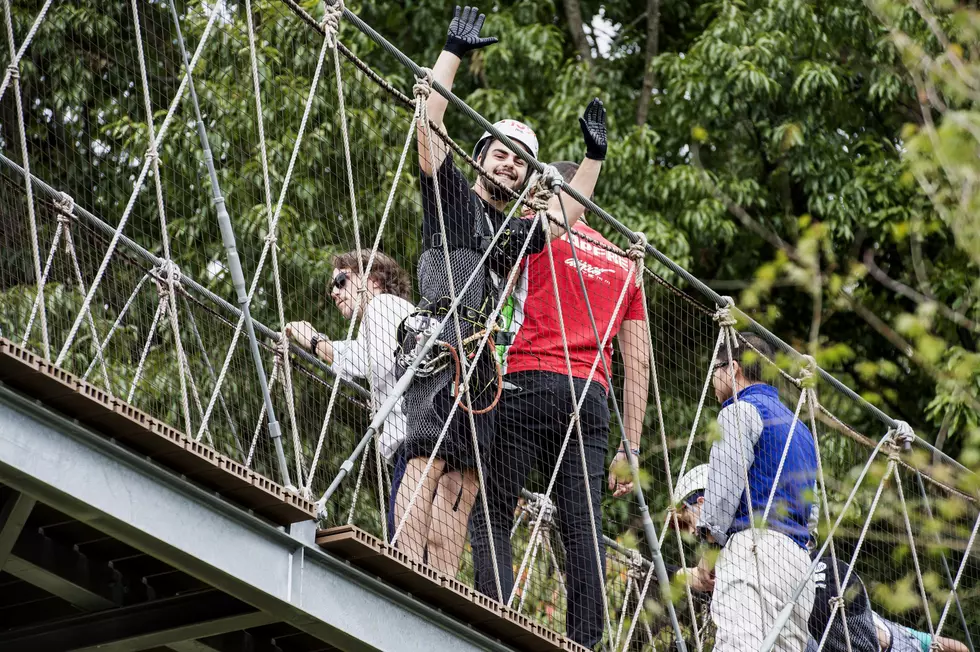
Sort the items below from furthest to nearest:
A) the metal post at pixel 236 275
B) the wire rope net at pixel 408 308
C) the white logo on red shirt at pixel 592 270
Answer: the white logo on red shirt at pixel 592 270
the wire rope net at pixel 408 308
the metal post at pixel 236 275

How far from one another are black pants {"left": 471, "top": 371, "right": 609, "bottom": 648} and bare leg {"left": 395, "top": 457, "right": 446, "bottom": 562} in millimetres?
192

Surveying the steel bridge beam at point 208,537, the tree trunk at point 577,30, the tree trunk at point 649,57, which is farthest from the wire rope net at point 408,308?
the tree trunk at point 577,30

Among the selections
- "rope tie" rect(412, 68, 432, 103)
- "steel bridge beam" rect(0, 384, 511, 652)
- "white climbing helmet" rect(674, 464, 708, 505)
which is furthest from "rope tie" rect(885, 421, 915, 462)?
"rope tie" rect(412, 68, 432, 103)

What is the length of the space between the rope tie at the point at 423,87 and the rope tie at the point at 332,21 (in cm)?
25

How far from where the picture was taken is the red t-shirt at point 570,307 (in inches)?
175

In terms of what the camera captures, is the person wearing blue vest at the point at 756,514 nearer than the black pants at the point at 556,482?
No

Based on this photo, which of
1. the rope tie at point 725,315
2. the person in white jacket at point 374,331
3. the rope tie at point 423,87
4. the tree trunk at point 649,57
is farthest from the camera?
the tree trunk at point 649,57

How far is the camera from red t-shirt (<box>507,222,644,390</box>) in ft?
14.6

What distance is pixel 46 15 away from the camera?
11.2ft

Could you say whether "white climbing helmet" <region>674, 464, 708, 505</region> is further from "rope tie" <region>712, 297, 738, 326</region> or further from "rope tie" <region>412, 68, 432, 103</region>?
"rope tie" <region>412, 68, 432, 103</region>

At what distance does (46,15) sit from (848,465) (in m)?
4.50

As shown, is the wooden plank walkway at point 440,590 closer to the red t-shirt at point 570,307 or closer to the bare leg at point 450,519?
the bare leg at point 450,519

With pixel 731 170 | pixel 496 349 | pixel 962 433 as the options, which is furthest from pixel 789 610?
pixel 731 170

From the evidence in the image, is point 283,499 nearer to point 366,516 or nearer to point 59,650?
point 59,650
